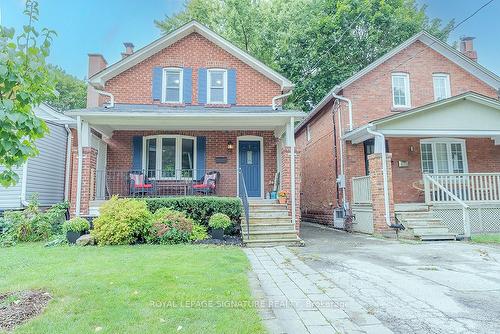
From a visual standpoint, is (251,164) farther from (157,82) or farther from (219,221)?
(157,82)

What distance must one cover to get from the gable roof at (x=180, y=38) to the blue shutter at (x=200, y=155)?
3.49m

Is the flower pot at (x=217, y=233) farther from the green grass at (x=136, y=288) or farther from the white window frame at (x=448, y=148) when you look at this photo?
the white window frame at (x=448, y=148)

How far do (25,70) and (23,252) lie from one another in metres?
A: 6.11

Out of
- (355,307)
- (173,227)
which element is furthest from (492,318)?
(173,227)

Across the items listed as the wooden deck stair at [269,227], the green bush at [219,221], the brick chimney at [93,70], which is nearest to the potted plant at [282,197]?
the wooden deck stair at [269,227]

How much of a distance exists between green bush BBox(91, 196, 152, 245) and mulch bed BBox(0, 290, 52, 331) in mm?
4174

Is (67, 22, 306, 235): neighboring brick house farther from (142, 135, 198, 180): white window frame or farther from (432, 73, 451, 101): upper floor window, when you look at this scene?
(432, 73, 451, 101): upper floor window

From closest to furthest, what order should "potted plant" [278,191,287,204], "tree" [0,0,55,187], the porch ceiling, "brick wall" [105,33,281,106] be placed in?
"tree" [0,0,55,187]
the porch ceiling
"potted plant" [278,191,287,204]
"brick wall" [105,33,281,106]

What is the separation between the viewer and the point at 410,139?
12.9 m

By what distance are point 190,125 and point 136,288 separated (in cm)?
788

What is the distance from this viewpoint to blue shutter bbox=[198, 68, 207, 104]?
505 inches

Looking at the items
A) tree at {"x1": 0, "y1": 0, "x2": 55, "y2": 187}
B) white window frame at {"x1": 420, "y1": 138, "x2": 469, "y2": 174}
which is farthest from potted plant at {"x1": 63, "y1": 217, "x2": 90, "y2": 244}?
white window frame at {"x1": 420, "y1": 138, "x2": 469, "y2": 174}

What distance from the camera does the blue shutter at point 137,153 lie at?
12312 mm

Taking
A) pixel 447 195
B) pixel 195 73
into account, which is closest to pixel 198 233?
pixel 195 73
